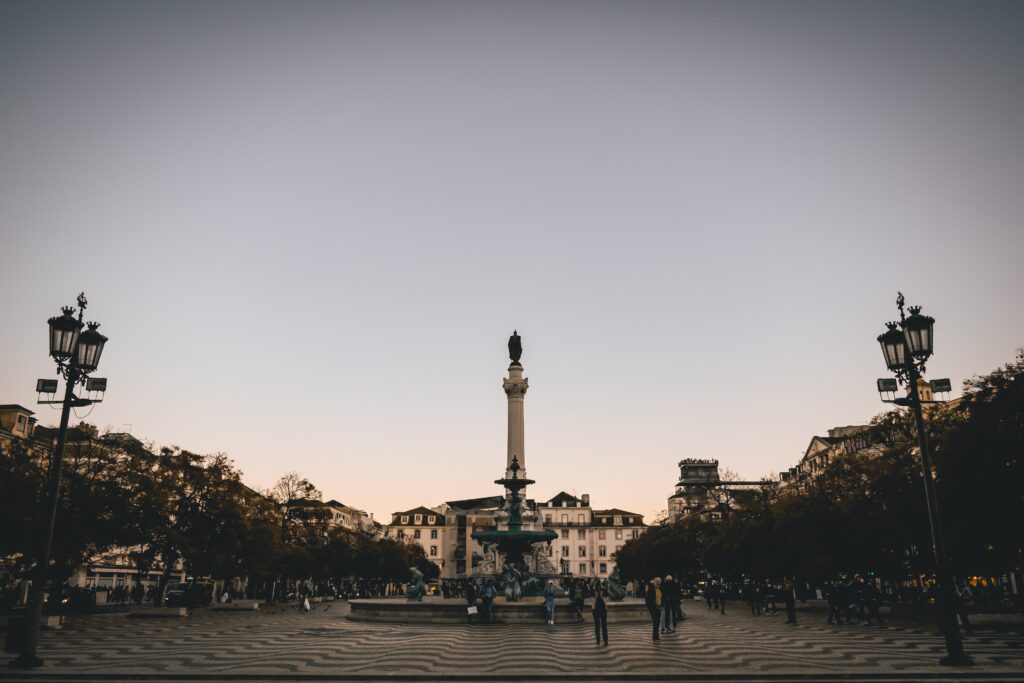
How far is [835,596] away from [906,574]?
59.5 ft

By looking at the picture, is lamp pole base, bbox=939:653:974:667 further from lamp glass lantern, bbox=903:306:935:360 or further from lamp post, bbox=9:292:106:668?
lamp post, bbox=9:292:106:668

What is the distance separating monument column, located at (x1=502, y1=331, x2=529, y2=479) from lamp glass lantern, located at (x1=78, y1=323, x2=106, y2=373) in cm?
4313

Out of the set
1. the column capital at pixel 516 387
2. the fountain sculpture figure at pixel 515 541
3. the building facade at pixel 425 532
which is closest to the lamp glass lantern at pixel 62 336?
the fountain sculpture figure at pixel 515 541

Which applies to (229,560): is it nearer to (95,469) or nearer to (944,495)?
(95,469)

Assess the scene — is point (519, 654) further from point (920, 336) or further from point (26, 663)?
point (920, 336)

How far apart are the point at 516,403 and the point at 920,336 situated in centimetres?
4786

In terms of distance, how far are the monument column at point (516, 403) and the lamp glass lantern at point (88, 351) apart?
43.1m

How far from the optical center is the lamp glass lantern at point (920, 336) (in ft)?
50.7

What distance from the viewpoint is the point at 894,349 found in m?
16.0

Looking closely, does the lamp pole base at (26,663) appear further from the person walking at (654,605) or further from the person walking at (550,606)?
the person walking at (550,606)

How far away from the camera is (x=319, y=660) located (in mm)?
16547

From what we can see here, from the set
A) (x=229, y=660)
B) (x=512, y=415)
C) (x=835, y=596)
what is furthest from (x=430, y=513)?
(x=229, y=660)

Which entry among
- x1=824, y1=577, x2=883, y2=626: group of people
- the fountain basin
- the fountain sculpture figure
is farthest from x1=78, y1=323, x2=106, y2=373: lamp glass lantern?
x1=824, y1=577, x2=883, y2=626: group of people

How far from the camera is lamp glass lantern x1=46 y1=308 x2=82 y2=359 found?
1563 centimetres
